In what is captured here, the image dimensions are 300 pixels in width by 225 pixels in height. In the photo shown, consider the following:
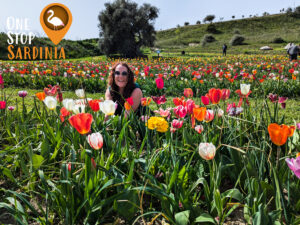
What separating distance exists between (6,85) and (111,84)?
6.13m

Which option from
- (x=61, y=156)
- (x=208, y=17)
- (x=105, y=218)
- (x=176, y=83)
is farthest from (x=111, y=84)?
(x=208, y=17)

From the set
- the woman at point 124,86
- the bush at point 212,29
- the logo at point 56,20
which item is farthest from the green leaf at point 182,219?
the bush at point 212,29

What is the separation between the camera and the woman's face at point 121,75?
3.42 m

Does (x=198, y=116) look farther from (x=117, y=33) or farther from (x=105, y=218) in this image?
(x=117, y=33)

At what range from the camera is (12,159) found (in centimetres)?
196

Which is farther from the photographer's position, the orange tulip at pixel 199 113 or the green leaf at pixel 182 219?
the orange tulip at pixel 199 113

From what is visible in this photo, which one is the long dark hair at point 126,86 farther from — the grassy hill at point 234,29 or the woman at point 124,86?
the grassy hill at point 234,29

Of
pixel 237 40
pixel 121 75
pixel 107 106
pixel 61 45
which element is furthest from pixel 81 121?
pixel 237 40

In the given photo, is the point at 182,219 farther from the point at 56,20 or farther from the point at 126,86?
the point at 56,20

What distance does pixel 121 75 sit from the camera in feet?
11.2

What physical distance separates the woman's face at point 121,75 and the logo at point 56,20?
6.54 metres

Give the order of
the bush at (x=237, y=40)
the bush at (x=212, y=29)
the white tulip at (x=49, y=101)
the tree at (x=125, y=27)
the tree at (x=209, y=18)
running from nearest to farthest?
the white tulip at (x=49, y=101), the tree at (x=125, y=27), the bush at (x=237, y=40), the bush at (x=212, y=29), the tree at (x=209, y=18)

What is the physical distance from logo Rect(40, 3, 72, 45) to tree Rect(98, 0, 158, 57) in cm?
1549

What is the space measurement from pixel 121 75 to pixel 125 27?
74.8ft
